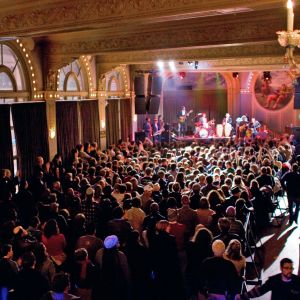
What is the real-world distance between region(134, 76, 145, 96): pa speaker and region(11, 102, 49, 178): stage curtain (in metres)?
5.80

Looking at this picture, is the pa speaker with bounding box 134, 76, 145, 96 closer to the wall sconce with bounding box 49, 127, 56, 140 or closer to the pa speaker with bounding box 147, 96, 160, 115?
the pa speaker with bounding box 147, 96, 160, 115

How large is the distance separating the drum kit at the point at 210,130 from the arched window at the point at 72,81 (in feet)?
29.3

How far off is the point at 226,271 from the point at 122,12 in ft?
14.3

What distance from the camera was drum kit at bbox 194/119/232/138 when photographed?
24.4m

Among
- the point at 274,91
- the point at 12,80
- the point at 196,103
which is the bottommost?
the point at 196,103

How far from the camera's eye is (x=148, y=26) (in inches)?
436

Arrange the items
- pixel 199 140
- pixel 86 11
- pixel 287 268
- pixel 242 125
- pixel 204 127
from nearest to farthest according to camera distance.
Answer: pixel 287 268 → pixel 86 11 → pixel 199 140 → pixel 242 125 → pixel 204 127

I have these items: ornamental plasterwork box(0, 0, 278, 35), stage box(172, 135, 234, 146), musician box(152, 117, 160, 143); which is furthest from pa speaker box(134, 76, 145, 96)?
ornamental plasterwork box(0, 0, 278, 35)

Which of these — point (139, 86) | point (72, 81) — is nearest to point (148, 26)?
point (72, 81)

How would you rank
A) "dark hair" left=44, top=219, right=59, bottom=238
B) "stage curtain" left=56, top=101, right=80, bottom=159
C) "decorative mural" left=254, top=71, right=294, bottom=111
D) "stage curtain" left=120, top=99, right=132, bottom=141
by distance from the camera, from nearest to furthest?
"dark hair" left=44, top=219, right=59, bottom=238 → "stage curtain" left=56, top=101, right=80, bottom=159 → "stage curtain" left=120, top=99, right=132, bottom=141 → "decorative mural" left=254, top=71, right=294, bottom=111

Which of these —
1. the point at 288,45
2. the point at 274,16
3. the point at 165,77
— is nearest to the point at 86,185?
the point at 274,16

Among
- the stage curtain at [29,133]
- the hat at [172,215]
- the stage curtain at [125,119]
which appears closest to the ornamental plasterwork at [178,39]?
the stage curtain at [29,133]

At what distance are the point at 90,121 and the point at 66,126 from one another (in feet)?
6.02

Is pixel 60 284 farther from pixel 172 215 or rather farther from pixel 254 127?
pixel 254 127
